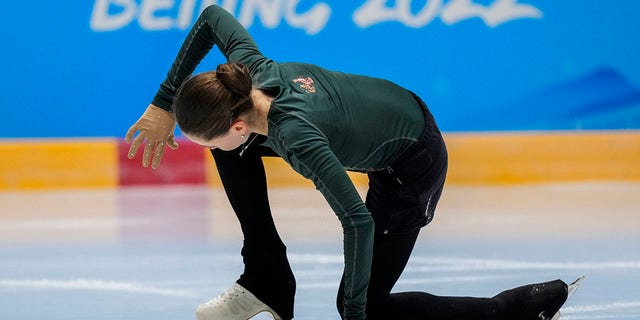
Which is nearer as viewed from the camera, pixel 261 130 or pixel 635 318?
pixel 261 130

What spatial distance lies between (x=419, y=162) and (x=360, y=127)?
21 centimetres

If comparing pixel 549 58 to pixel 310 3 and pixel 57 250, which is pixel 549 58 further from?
pixel 57 250

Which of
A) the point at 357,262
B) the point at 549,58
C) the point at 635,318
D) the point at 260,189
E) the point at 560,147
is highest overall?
the point at 549,58

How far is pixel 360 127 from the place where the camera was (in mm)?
2418

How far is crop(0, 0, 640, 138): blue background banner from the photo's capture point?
605 centimetres

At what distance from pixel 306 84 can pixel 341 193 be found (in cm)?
34

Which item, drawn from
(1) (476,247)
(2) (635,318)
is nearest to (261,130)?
(2) (635,318)

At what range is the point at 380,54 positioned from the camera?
614cm

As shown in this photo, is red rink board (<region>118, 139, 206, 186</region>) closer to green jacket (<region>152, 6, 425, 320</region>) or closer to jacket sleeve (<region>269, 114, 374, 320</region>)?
green jacket (<region>152, 6, 425, 320</region>)

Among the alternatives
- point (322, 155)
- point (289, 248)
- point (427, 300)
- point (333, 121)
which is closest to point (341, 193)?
point (322, 155)

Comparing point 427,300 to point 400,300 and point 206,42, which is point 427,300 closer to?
point 400,300

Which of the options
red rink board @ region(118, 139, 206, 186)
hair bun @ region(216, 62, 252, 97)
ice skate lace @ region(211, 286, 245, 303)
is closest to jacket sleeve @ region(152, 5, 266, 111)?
hair bun @ region(216, 62, 252, 97)

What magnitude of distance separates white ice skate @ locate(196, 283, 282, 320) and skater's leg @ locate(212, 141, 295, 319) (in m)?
0.02

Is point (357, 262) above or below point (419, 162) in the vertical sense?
below
